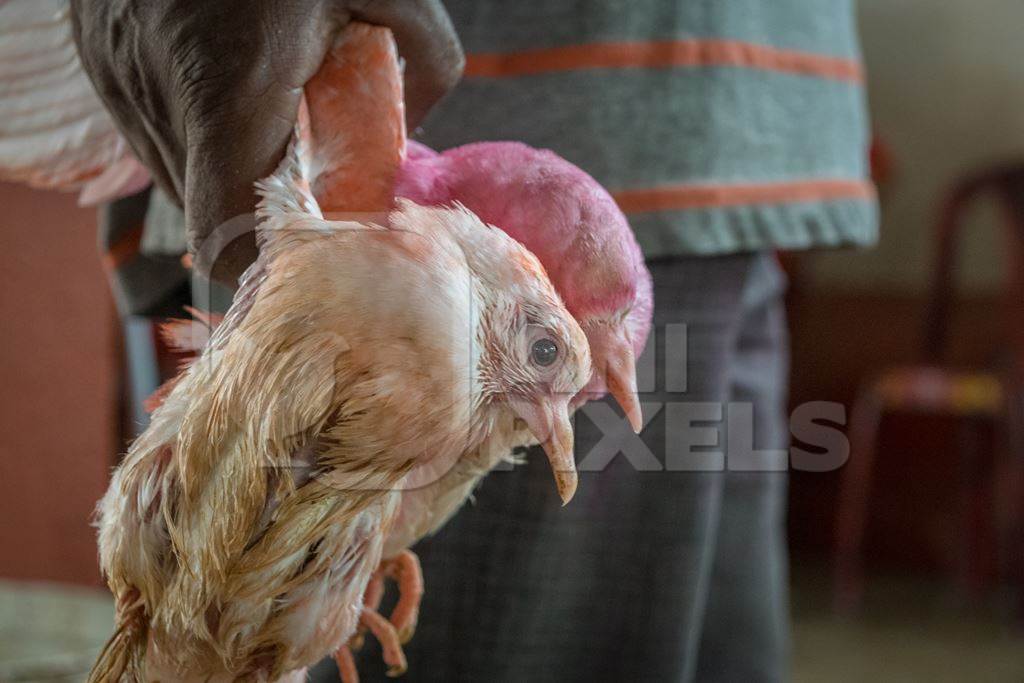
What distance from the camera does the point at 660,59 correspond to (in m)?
Answer: 0.39

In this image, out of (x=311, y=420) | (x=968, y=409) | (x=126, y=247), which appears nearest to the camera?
(x=311, y=420)

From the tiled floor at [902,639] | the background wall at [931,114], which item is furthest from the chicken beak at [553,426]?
the background wall at [931,114]

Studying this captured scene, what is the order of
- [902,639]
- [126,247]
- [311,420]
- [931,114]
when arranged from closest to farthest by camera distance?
[311,420], [126,247], [902,639], [931,114]

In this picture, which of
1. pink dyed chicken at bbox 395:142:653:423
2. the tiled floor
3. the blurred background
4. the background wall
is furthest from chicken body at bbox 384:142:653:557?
the background wall

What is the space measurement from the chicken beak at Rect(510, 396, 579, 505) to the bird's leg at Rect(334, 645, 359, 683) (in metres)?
0.08

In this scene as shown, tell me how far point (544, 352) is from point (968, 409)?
1623 mm

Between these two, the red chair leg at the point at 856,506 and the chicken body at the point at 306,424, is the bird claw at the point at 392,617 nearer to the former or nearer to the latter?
the chicken body at the point at 306,424

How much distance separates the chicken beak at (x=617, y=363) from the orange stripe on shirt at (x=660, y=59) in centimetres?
11

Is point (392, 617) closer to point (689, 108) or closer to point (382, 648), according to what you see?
point (382, 648)

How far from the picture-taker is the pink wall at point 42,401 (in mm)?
282

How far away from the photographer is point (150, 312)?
328 millimetres

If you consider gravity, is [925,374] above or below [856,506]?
above

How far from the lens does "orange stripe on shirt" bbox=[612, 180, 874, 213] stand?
1.23 feet

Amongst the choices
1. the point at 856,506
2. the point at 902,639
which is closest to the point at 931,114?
the point at 856,506
